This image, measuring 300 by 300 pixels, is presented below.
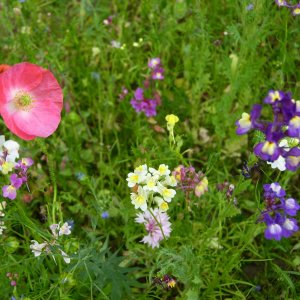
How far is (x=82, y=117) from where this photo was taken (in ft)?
6.93

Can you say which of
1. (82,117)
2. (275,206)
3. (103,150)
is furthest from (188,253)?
(82,117)

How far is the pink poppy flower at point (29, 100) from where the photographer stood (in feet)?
4.67

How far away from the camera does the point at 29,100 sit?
5.14 ft

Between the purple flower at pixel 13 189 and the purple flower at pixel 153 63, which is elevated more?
the purple flower at pixel 153 63

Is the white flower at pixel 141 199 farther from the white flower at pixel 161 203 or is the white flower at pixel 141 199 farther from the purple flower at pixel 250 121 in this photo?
the purple flower at pixel 250 121

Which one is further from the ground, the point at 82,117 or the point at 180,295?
the point at 82,117

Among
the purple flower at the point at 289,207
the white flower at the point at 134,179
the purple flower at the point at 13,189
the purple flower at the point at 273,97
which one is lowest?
the purple flower at the point at 13,189

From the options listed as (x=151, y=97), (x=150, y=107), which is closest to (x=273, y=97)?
(x=150, y=107)

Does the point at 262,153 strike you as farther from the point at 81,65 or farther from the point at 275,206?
the point at 81,65

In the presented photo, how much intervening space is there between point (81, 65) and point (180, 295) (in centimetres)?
125

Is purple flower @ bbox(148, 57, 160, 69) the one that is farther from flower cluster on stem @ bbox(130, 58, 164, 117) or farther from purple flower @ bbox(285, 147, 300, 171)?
purple flower @ bbox(285, 147, 300, 171)

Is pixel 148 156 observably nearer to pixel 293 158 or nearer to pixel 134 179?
pixel 134 179

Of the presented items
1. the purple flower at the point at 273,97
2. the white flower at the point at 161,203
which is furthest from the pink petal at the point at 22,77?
the purple flower at the point at 273,97

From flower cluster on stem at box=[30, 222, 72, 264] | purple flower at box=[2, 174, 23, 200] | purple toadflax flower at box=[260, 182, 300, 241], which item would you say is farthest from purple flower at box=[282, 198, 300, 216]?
purple flower at box=[2, 174, 23, 200]
